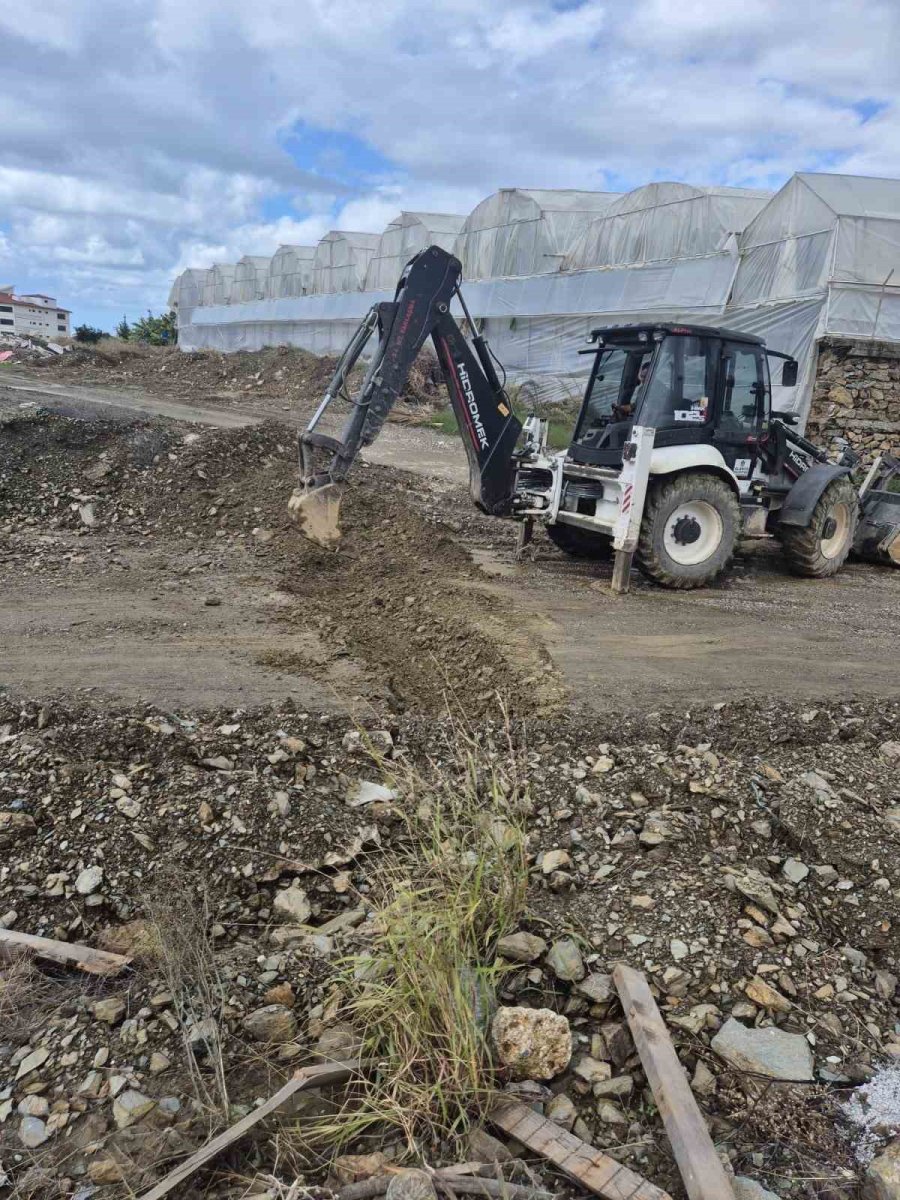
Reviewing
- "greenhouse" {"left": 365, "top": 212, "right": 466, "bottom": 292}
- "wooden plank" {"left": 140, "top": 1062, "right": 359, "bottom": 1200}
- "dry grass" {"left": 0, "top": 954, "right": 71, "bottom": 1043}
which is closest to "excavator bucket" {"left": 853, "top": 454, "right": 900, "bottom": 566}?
"wooden plank" {"left": 140, "top": 1062, "right": 359, "bottom": 1200}

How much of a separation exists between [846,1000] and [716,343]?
5.96 metres

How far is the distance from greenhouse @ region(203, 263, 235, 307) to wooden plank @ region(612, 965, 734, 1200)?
4049 cm

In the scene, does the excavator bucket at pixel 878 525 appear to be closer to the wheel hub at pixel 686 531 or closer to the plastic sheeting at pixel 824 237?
the wheel hub at pixel 686 531

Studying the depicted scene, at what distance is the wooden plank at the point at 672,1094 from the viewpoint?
2184 millimetres

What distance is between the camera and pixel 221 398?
835 inches

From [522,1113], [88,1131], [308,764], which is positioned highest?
[308,764]

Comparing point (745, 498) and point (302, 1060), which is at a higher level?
point (745, 498)

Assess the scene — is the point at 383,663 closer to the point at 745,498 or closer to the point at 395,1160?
the point at 395,1160

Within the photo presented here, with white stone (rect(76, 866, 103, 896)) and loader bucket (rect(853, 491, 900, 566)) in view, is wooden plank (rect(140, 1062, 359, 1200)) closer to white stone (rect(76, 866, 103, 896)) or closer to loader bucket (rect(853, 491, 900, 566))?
white stone (rect(76, 866, 103, 896))

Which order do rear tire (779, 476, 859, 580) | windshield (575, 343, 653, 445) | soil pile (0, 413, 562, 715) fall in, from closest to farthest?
soil pile (0, 413, 562, 715), windshield (575, 343, 653, 445), rear tire (779, 476, 859, 580)

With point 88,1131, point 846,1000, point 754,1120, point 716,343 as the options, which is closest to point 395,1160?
point 88,1131

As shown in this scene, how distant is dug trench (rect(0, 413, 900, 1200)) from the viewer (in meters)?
2.47

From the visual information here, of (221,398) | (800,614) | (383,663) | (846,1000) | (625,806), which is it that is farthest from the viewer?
(221,398)

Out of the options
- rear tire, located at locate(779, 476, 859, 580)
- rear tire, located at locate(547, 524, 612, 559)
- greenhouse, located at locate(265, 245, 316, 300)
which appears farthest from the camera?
greenhouse, located at locate(265, 245, 316, 300)
